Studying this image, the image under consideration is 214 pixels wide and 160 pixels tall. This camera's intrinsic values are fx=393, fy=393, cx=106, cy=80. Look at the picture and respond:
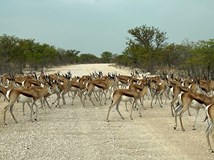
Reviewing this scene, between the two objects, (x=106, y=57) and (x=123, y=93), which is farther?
(x=106, y=57)

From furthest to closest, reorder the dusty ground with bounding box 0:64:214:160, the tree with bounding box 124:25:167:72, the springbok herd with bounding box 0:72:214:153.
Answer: the tree with bounding box 124:25:167:72 → the springbok herd with bounding box 0:72:214:153 → the dusty ground with bounding box 0:64:214:160

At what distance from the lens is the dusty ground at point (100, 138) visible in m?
10.7

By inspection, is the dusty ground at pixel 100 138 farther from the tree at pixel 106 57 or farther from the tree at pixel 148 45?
the tree at pixel 106 57

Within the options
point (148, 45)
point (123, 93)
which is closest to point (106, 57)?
point (148, 45)

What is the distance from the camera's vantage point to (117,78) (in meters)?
26.6

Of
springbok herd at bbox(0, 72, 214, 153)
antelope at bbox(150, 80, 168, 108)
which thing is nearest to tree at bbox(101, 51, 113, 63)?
springbok herd at bbox(0, 72, 214, 153)

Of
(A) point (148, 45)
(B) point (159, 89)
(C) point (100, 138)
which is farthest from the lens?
(A) point (148, 45)

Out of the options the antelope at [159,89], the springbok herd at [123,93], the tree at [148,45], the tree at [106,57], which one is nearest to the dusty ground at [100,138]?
the springbok herd at [123,93]

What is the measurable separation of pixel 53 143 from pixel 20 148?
1.04m

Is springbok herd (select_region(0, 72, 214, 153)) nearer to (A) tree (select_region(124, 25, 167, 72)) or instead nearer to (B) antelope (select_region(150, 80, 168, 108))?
(B) antelope (select_region(150, 80, 168, 108))

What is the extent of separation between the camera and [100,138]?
12.7 meters

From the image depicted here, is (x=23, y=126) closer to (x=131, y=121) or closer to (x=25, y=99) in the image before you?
(x=25, y=99)

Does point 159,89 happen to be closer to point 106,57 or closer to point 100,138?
point 100,138

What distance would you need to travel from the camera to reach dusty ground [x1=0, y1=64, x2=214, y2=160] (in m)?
10.7
